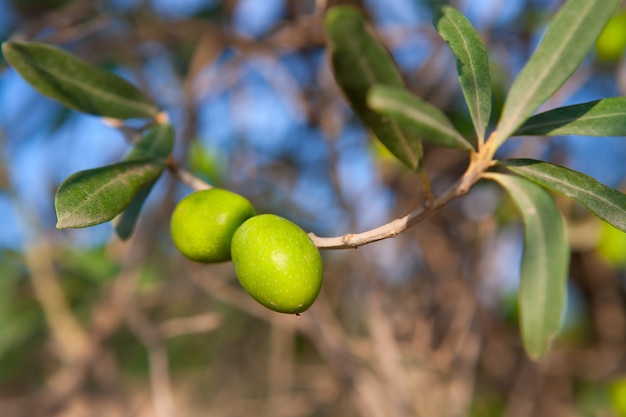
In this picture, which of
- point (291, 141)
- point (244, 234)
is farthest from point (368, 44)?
point (291, 141)

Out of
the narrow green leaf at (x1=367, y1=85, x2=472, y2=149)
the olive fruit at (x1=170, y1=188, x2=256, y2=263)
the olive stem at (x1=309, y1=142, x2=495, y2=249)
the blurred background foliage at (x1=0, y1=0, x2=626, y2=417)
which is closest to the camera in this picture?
the narrow green leaf at (x1=367, y1=85, x2=472, y2=149)

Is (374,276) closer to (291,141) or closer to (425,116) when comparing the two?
(291,141)

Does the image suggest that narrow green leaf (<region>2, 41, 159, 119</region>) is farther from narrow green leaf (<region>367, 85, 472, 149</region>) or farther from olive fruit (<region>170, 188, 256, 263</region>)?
narrow green leaf (<region>367, 85, 472, 149</region>)

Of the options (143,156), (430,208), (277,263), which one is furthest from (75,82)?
(430,208)

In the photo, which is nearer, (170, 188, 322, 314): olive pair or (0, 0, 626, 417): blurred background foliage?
(170, 188, 322, 314): olive pair

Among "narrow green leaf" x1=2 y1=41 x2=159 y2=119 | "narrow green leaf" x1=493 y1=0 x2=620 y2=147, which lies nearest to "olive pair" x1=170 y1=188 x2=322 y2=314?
"narrow green leaf" x1=493 y1=0 x2=620 y2=147

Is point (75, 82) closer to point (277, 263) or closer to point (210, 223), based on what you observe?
point (210, 223)

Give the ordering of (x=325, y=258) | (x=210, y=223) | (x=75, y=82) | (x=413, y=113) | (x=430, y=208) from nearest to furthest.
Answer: (x=413, y=113) < (x=430, y=208) < (x=210, y=223) < (x=75, y=82) < (x=325, y=258)
